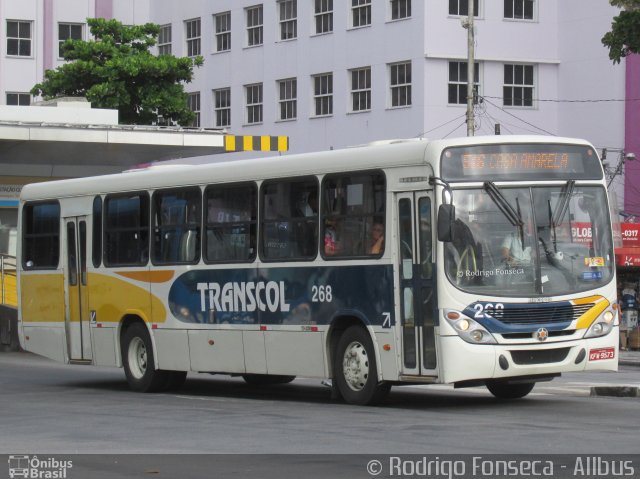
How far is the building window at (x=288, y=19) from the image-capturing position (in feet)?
195

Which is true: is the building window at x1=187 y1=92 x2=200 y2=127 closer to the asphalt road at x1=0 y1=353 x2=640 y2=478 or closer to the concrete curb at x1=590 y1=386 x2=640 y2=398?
the asphalt road at x1=0 y1=353 x2=640 y2=478

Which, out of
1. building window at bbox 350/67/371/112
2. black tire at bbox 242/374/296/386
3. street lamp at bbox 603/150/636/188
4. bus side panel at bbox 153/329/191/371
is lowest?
black tire at bbox 242/374/296/386

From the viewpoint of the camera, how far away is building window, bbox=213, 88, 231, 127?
63.6m

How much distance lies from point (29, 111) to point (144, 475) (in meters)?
31.7

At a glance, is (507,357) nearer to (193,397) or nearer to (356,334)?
(356,334)

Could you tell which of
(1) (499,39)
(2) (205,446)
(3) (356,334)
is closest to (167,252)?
(3) (356,334)

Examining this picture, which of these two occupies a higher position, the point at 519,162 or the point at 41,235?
the point at 519,162

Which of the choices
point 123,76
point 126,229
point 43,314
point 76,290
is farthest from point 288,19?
point 126,229

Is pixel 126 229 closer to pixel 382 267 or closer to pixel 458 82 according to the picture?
pixel 382 267

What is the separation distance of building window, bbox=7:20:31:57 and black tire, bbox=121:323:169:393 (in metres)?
51.6

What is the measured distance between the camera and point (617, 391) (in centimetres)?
1942

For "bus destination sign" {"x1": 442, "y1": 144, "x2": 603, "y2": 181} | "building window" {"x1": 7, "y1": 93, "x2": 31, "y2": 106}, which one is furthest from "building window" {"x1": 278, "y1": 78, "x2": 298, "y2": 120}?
"bus destination sign" {"x1": 442, "y1": 144, "x2": 603, "y2": 181}

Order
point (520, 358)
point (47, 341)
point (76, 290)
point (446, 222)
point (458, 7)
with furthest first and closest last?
1. point (458, 7)
2. point (47, 341)
3. point (76, 290)
4. point (520, 358)
5. point (446, 222)

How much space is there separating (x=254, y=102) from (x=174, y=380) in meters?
41.4
